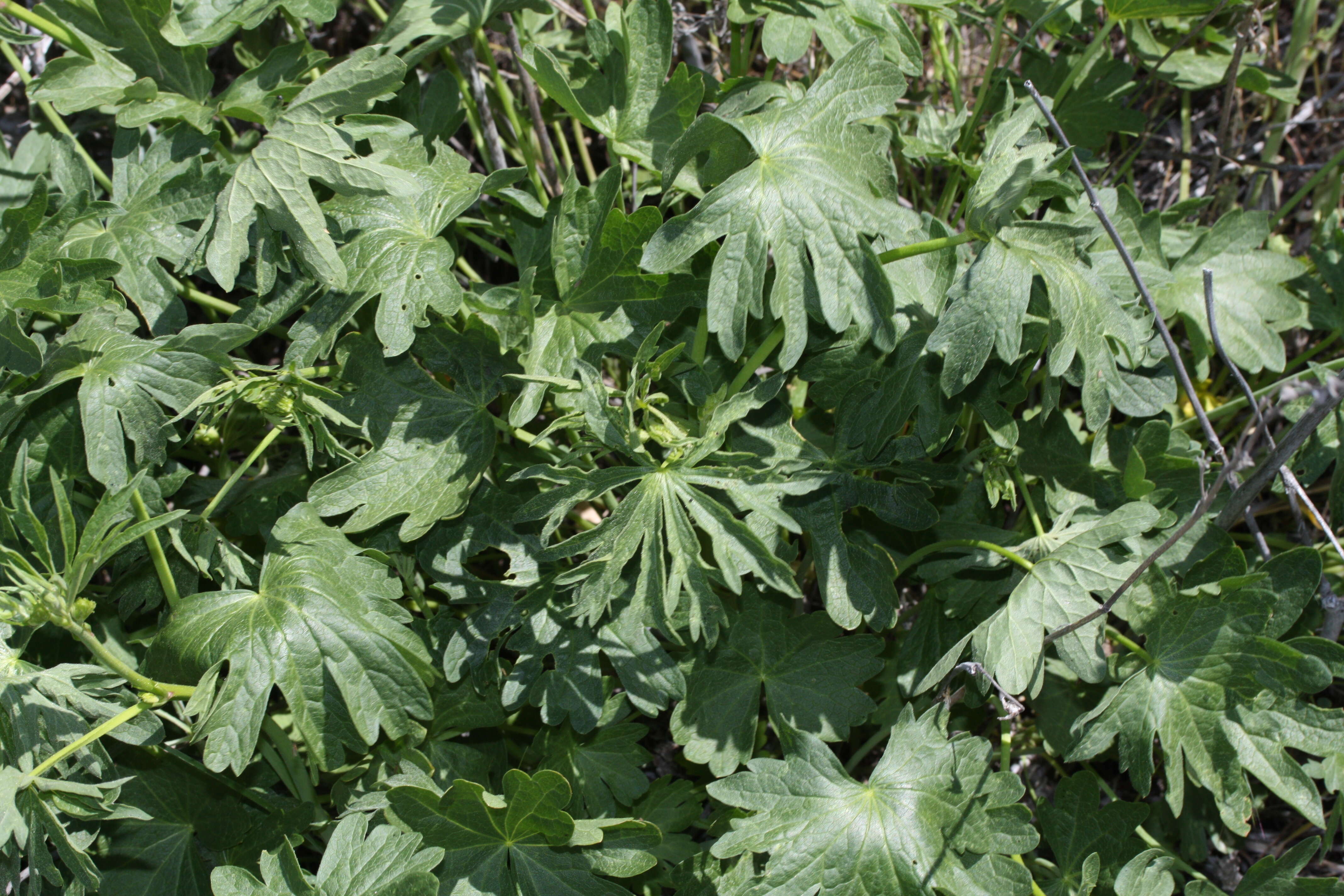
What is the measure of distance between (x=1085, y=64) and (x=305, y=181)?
1935 mm

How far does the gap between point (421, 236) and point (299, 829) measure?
1276mm

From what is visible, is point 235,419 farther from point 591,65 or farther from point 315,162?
point 591,65

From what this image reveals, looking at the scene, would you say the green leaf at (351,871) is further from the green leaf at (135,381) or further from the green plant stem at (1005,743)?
the green plant stem at (1005,743)

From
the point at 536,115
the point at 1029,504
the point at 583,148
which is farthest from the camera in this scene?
the point at 583,148

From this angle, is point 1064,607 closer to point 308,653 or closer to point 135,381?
point 308,653

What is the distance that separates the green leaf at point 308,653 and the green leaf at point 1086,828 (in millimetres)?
1336

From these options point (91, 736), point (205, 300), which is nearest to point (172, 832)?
point (91, 736)

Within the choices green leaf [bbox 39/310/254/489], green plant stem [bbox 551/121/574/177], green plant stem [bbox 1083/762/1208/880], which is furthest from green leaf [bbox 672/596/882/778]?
green plant stem [bbox 551/121/574/177]

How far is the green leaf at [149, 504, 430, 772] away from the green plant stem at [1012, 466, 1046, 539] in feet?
4.32

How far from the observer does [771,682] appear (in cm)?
206

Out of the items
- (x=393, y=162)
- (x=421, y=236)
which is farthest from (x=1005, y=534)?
(x=393, y=162)

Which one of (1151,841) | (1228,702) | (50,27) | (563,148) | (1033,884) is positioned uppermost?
(50,27)

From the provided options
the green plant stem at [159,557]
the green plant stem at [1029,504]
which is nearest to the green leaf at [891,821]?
the green plant stem at [1029,504]

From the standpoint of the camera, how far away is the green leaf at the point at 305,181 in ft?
6.00
